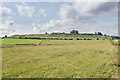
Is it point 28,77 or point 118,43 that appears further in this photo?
point 118,43

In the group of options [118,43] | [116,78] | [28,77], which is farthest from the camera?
[118,43]

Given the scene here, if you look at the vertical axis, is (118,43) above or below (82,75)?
above

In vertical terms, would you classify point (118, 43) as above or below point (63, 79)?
above

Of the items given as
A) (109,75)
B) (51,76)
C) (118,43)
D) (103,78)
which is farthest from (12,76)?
(118,43)

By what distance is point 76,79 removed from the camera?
688 cm

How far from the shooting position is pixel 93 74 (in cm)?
764

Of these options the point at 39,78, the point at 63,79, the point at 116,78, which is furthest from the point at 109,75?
the point at 39,78

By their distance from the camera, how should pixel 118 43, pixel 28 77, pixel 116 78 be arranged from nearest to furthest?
pixel 116 78 → pixel 28 77 → pixel 118 43

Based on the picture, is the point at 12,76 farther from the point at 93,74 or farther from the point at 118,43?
the point at 118,43

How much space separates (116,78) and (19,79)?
28.2 ft

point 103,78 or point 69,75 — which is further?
point 69,75

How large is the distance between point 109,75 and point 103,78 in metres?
0.91

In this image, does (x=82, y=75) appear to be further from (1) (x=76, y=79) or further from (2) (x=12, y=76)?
(2) (x=12, y=76)

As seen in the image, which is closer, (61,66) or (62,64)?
(61,66)
